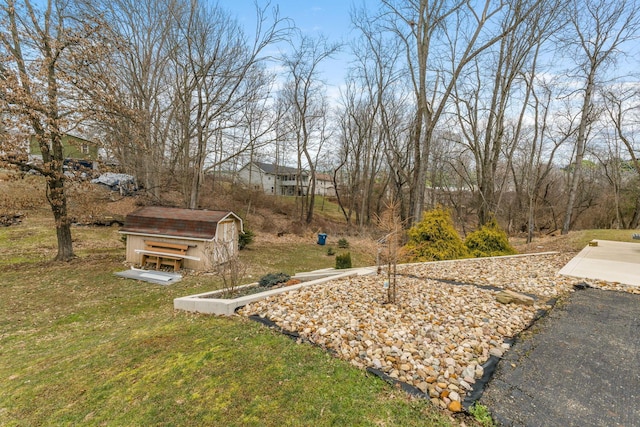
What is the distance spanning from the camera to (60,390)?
107 inches

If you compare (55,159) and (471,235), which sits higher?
(55,159)

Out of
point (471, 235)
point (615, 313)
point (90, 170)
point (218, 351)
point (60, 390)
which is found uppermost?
point (90, 170)

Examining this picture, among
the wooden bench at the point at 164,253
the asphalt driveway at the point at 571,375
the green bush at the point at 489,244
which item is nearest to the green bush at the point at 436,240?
the green bush at the point at 489,244

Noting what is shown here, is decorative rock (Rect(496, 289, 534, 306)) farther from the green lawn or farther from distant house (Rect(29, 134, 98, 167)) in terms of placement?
distant house (Rect(29, 134, 98, 167))

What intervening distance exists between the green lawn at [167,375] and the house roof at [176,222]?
2.57m

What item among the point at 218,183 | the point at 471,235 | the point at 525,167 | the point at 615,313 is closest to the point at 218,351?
the point at 615,313

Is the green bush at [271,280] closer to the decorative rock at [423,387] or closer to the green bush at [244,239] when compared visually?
the decorative rock at [423,387]

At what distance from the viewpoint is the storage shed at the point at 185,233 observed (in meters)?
7.56

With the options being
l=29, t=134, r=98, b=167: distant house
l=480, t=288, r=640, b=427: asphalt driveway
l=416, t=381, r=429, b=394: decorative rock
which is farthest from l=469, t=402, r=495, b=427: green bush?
l=29, t=134, r=98, b=167: distant house

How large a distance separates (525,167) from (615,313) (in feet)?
60.3

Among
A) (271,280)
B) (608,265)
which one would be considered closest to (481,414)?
(271,280)

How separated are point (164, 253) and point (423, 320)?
273 inches

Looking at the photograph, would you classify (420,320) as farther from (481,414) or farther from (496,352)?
(481,414)

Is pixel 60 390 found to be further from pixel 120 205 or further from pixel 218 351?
pixel 120 205
